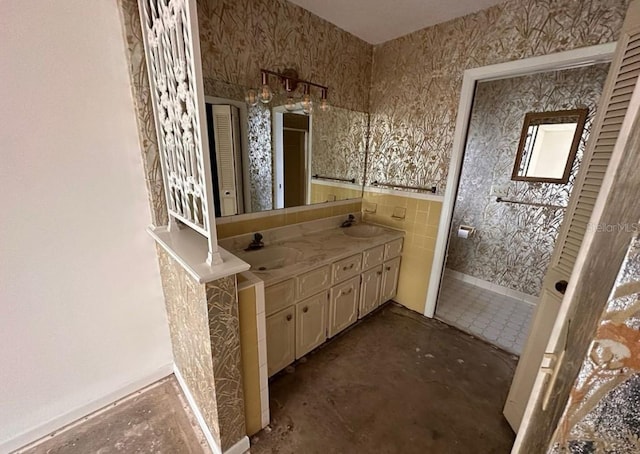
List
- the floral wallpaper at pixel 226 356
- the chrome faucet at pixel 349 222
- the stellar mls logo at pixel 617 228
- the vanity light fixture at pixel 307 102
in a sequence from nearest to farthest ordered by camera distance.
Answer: the stellar mls logo at pixel 617 228 → the floral wallpaper at pixel 226 356 → the vanity light fixture at pixel 307 102 → the chrome faucet at pixel 349 222

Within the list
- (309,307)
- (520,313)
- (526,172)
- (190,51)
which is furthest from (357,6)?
(520,313)

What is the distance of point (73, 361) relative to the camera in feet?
4.67

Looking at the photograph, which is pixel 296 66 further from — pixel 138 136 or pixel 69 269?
pixel 69 269

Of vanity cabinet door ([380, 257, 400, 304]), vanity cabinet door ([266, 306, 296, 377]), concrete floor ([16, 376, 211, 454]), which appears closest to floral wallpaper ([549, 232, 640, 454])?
vanity cabinet door ([266, 306, 296, 377])

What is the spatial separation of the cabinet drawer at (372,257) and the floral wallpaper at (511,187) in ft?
4.31

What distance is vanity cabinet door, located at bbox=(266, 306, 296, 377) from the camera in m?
1.59

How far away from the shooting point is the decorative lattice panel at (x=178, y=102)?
92cm

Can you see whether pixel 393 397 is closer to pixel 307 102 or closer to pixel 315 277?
pixel 315 277

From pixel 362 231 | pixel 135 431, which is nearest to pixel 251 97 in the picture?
pixel 362 231

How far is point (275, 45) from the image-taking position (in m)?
1.78

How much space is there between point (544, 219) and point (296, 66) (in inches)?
111

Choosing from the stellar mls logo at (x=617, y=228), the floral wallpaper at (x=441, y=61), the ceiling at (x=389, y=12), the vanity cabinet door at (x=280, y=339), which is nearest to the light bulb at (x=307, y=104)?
the ceiling at (x=389, y=12)

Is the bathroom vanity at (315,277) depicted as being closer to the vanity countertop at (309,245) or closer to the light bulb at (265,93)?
the vanity countertop at (309,245)

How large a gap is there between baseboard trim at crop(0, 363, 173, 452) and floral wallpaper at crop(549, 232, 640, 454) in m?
2.07
